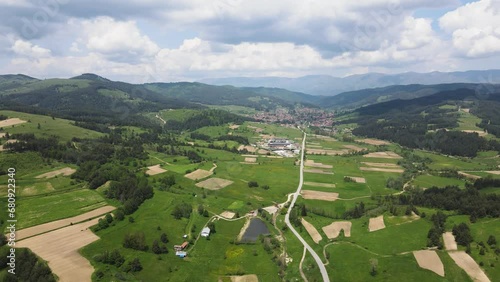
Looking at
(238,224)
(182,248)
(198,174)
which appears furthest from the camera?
Answer: (198,174)

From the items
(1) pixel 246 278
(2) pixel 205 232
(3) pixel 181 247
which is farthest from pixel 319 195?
(3) pixel 181 247

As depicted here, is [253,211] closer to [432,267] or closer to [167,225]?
[167,225]

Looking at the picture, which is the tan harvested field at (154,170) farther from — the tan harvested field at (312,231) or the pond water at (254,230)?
the tan harvested field at (312,231)

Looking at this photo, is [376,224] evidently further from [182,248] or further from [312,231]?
[182,248]

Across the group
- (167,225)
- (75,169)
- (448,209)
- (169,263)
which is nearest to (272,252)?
(169,263)

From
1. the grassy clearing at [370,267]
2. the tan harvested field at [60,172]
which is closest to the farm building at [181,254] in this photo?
the grassy clearing at [370,267]

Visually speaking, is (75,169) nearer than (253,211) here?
No
